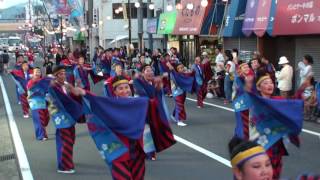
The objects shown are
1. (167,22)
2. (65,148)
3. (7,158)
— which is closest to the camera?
(65,148)

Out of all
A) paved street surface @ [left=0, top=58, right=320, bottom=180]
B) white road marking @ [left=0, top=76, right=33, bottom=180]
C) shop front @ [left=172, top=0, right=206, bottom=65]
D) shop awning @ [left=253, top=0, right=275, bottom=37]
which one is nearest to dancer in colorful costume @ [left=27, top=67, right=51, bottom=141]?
paved street surface @ [left=0, top=58, right=320, bottom=180]

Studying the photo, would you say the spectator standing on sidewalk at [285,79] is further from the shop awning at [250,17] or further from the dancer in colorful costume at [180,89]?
the shop awning at [250,17]

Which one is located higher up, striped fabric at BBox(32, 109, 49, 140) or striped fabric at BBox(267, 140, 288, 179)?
striped fabric at BBox(267, 140, 288, 179)

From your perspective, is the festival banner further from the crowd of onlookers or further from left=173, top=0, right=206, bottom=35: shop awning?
left=173, top=0, right=206, bottom=35: shop awning

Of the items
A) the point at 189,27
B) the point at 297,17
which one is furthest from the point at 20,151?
the point at 189,27

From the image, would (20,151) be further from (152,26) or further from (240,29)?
(152,26)

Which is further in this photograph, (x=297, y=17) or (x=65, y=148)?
(x=297, y=17)

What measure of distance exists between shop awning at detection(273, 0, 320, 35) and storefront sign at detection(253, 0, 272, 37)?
0.78 metres

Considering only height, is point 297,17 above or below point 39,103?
above

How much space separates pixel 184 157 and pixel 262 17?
11.5 metres

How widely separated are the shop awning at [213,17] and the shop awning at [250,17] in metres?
3.91

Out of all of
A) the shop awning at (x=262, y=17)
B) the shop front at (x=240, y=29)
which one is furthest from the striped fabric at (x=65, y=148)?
the shop front at (x=240, y=29)

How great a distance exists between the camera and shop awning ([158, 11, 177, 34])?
105ft

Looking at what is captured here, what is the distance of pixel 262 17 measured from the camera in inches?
805
